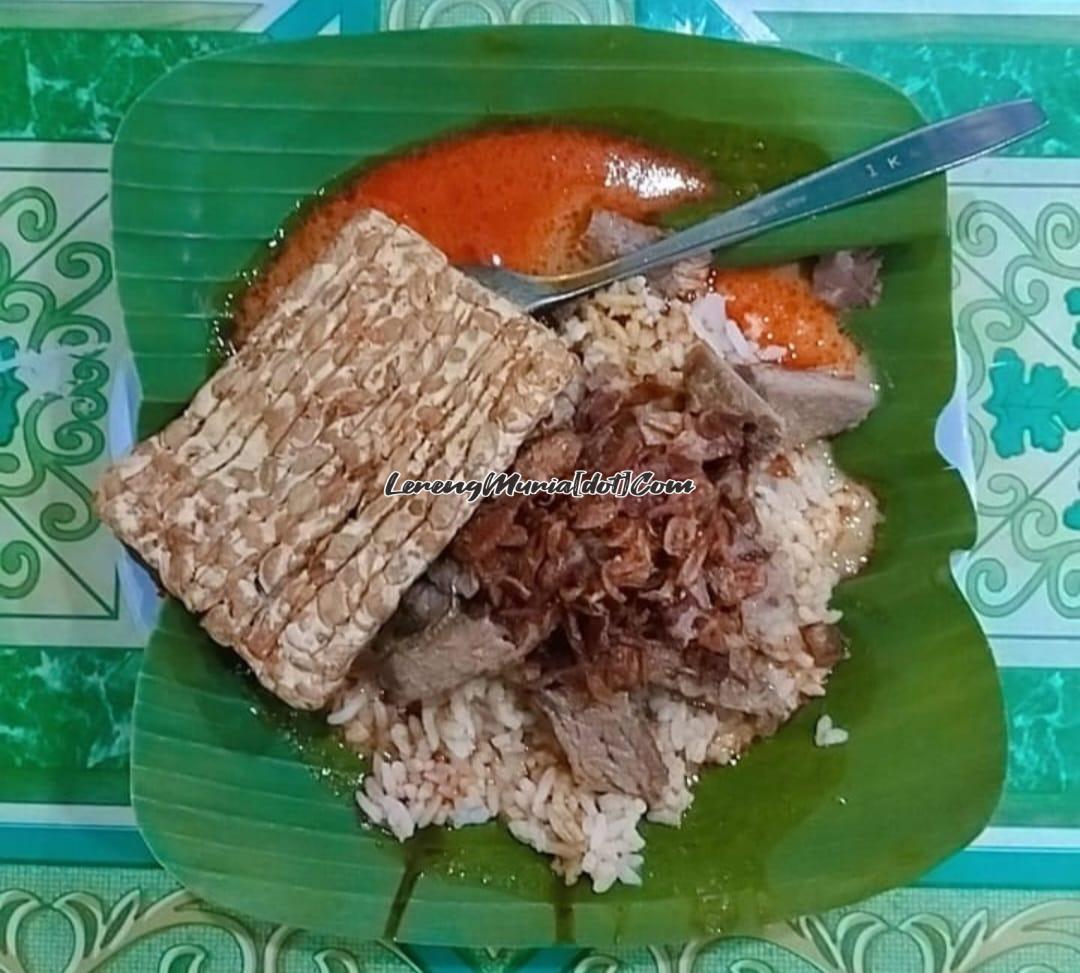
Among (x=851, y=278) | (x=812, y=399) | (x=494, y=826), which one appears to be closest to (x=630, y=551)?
(x=812, y=399)

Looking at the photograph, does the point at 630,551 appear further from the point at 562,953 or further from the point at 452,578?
the point at 562,953

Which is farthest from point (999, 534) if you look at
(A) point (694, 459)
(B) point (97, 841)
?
(B) point (97, 841)

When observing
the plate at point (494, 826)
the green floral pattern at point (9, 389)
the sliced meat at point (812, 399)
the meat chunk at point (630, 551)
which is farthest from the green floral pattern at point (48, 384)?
the sliced meat at point (812, 399)

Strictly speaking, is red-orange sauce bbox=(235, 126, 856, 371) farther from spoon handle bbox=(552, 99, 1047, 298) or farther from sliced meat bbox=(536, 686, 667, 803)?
sliced meat bbox=(536, 686, 667, 803)

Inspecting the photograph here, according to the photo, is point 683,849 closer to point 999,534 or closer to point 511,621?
point 511,621

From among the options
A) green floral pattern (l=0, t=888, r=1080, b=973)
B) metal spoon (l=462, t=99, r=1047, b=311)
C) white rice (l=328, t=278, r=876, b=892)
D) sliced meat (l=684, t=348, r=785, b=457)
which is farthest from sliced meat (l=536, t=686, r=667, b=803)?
metal spoon (l=462, t=99, r=1047, b=311)
